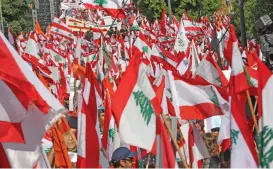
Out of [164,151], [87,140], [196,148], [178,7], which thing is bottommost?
[178,7]

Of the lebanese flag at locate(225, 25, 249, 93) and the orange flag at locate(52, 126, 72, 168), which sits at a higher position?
the lebanese flag at locate(225, 25, 249, 93)

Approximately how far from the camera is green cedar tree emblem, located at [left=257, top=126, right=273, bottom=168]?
6.72m

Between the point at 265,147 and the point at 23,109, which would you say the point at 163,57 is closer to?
the point at 265,147

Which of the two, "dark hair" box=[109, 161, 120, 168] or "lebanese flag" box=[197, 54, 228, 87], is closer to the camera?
"dark hair" box=[109, 161, 120, 168]

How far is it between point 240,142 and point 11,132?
2.12 m

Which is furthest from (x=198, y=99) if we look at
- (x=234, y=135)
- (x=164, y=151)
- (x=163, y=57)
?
(x=163, y=57)

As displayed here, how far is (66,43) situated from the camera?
2811cm

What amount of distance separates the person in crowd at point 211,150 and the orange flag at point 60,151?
1695mm

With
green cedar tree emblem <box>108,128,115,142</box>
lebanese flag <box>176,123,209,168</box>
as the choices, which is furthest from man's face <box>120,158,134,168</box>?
lebanese flag <box>176,123,209,168</box>

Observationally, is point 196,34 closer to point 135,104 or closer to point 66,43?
point 66,43

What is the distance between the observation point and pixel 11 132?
662 centimetres

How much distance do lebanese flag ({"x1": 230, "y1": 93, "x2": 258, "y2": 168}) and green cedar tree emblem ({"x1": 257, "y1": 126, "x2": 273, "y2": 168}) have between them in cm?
36

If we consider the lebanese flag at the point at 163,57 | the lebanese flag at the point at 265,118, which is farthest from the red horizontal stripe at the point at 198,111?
the lebanese flag at the point at 163,57

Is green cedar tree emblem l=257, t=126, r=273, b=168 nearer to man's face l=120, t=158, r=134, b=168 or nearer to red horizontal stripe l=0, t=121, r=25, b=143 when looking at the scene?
red horizontal stripe l=0, t=121, r=25, b=143
